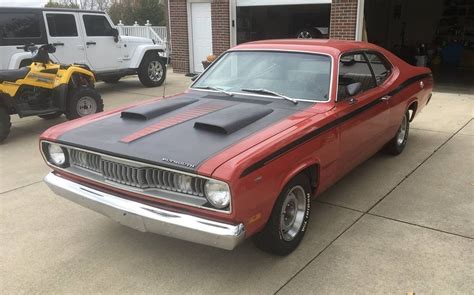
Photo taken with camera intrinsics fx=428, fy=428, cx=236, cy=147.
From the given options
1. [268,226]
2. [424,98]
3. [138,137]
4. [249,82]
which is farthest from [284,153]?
[424,98]

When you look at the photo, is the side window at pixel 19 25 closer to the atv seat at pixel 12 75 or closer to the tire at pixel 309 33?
the atv seat at pixel 12 75

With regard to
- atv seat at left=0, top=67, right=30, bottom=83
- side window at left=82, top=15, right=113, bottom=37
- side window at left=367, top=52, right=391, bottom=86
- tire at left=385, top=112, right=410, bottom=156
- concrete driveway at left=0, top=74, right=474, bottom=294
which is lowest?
concrete driveway at left=0, top=74, right=474, bottom=294

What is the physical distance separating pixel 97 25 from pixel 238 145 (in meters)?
8.85

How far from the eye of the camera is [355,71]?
15.3 ft

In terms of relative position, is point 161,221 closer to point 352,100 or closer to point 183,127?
point 183,127

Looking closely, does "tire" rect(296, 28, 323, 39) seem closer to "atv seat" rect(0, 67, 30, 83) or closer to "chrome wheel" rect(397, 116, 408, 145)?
"chrome wheel" rect(397, 116, 408, 145)

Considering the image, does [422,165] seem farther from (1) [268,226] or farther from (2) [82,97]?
(2) [82,97]

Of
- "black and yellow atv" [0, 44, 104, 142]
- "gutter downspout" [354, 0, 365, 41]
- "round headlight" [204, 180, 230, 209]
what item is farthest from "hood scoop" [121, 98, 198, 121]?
"gutter downspout" [354, 0, 365, 41]

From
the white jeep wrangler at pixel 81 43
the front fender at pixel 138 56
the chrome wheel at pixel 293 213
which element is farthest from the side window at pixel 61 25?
the chrome wheel at pixel 293 213

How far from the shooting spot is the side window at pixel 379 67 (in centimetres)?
484

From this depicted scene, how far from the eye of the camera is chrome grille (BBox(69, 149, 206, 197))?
286 cm

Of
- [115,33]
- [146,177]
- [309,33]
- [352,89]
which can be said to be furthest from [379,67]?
[309,33]

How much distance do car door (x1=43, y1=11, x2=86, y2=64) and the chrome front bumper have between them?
7442mm

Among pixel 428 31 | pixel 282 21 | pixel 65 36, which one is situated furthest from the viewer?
pixel 282 21
